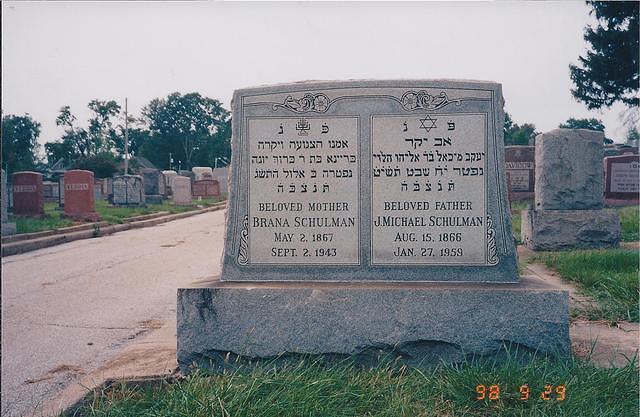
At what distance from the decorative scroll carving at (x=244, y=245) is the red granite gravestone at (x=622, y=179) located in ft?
41.8

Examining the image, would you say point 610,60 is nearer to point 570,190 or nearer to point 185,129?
point 570,190

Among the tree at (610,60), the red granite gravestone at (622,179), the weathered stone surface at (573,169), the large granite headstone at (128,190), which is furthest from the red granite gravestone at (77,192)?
the tree at (610,60)

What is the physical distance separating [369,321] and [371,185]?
0.82 metres

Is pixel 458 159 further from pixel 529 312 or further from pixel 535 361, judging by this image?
pixel 535 361

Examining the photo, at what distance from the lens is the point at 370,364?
2.84 m

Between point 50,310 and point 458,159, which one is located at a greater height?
point 458,159

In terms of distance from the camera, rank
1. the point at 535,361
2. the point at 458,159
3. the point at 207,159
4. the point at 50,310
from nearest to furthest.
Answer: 1. the point at 535,361
2. the point at 458,159
3. the point at 50,310
4. the point at 207,159

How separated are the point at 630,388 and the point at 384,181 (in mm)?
1610

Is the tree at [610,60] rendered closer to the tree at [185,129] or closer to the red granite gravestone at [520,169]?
Result: the red granite gravestone at [520,169]

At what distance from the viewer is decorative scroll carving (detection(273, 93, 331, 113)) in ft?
10.5

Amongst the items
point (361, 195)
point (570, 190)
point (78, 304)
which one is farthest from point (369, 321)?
point (570, 190)

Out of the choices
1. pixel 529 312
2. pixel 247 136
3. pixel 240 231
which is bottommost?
pixel 529 312

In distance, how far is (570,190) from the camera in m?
7.65

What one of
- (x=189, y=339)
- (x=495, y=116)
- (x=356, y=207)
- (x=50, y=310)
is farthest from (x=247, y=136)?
(x=50, y=310)
